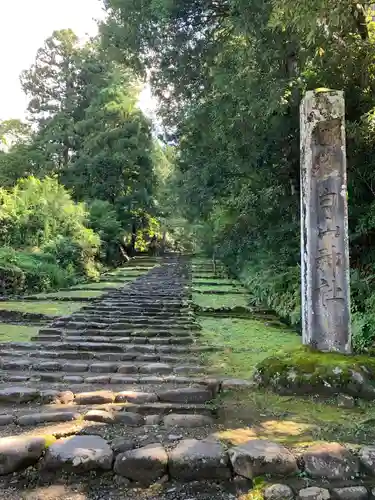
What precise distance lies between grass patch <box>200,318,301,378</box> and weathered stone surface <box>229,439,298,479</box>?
2294mm

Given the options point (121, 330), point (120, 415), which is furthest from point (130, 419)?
point (121, 330)

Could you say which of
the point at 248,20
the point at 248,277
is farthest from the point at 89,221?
the point at 248,20

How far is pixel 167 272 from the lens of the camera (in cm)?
2150

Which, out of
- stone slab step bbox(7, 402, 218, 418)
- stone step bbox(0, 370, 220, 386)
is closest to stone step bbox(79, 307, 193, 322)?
stone step bbox(0, 370, 220, 386)

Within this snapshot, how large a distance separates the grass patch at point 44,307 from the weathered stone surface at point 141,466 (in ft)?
22.5

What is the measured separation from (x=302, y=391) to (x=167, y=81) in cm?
1165

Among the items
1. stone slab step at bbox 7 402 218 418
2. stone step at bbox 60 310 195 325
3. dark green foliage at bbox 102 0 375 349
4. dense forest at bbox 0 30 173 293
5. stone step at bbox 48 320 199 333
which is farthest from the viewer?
dense forest at bbox 0 30 173 293

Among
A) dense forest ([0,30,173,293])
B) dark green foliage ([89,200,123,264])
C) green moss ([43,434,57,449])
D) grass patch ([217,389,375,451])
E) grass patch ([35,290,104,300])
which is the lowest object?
grass patch ([217,389,375,451])

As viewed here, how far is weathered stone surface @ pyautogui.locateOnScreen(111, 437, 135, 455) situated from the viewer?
3.07m

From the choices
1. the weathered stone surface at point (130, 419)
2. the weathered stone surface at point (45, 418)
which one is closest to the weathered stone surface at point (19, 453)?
the weathered stone surface at point (45, 418)

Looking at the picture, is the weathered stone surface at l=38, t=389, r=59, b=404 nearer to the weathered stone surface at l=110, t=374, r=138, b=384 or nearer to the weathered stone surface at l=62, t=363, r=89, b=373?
the weathered stone surface at l=110, t=374, r=138, b=384

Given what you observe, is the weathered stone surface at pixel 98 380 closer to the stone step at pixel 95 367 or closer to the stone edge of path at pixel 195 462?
the stone step at pixel 95 367

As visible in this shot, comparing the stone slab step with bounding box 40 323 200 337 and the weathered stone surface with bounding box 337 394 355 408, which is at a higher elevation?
the stone slab step with bounding box 40 323 200 337

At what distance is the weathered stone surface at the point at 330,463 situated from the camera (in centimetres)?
295
